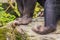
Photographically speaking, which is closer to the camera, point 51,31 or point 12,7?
point 51,31

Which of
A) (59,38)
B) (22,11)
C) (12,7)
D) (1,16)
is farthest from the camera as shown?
(12,7)

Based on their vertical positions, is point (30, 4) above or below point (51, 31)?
above

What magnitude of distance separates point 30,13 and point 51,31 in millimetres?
387

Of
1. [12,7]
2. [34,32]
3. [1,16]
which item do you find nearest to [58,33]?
[34,32]

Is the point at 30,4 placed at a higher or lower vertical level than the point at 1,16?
higher

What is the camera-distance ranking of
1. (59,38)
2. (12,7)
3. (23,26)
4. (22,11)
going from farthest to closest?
1. (12,7)
2. (22,11)
3. (23,26)
4. (59,38)

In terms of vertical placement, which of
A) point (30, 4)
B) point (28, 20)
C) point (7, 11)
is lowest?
point (7, 11)

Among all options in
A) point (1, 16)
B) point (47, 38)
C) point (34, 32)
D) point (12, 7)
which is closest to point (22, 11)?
point (34, 32)

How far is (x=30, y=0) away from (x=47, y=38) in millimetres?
467

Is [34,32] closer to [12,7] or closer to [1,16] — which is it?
[1,16]

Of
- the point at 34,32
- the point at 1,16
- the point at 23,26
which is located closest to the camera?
the point at 34,32

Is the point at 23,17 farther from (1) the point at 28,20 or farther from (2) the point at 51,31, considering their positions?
(2) the point at 51,31

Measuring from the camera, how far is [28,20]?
5.74ft

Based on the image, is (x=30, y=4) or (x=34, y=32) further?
(x=30, y=4)
